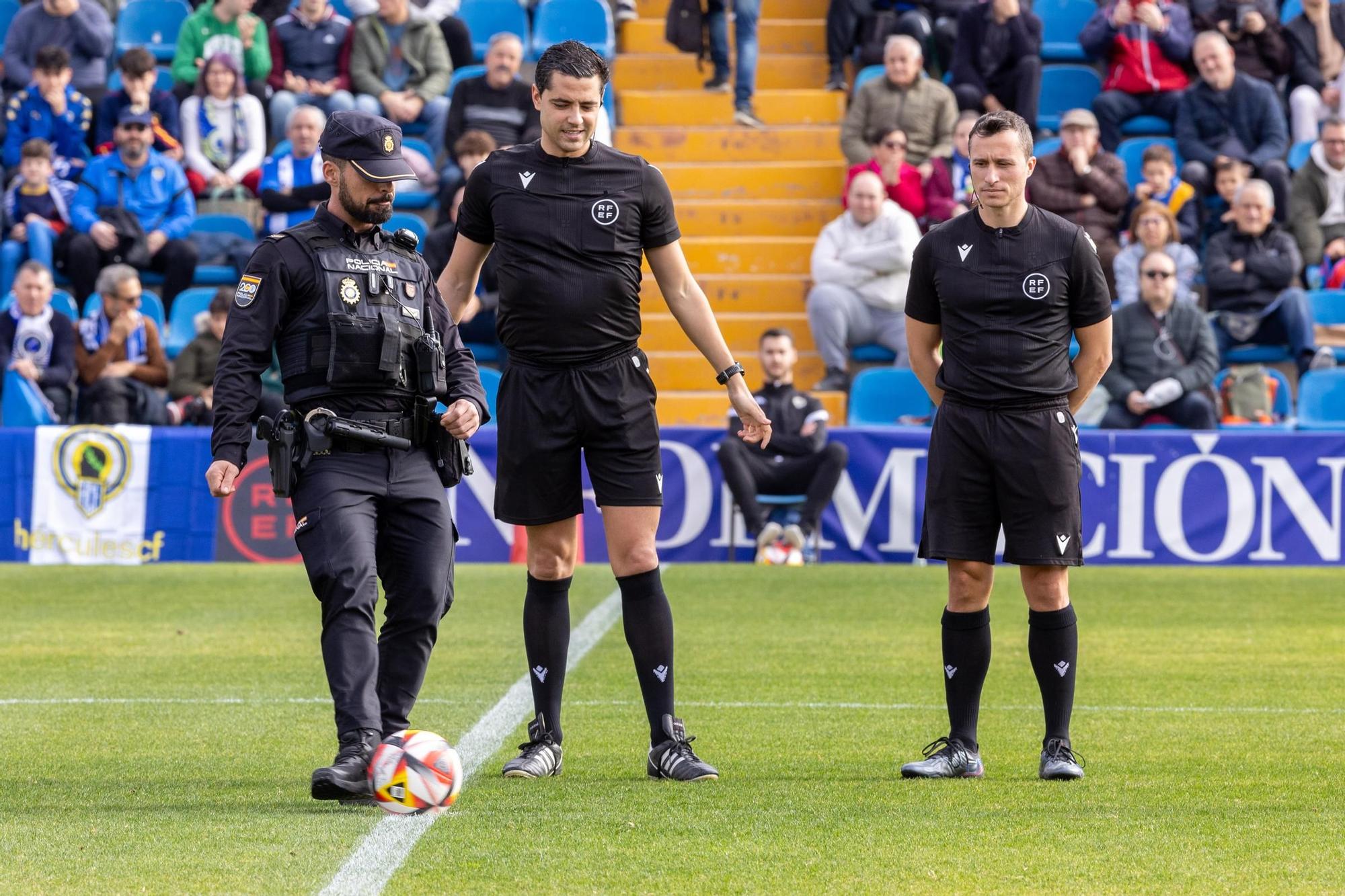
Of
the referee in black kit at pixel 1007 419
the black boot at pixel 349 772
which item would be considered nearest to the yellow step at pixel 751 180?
the referee in black kit at pixel 1007 419

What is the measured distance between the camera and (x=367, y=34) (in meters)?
17.4

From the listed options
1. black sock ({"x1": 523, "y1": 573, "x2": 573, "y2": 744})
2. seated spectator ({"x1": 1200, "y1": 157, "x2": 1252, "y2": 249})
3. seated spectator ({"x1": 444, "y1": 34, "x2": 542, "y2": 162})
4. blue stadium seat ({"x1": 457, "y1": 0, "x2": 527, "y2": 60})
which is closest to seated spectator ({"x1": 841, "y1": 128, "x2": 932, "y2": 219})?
seated spectator ({"x1": 1200, "y1": 157, "x2": 1252, "y2": 249})

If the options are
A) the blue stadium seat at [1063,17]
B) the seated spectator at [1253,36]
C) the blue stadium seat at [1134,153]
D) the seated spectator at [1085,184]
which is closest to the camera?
the seated spectator at [1085,184]

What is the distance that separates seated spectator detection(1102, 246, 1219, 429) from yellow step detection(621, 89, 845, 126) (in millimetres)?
4704

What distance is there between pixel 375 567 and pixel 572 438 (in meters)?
0.81

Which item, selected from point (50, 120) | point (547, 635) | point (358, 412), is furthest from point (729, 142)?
point (358, 412)

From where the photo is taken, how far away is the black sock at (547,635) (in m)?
6.10

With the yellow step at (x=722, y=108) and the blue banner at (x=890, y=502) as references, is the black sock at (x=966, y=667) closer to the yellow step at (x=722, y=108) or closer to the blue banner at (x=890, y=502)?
the blue banner at (x=890, y=502)

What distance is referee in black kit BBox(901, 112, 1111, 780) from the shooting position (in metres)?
5.92

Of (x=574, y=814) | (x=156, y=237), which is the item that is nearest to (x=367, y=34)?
(x=156, y=237)

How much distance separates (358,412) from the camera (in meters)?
5.46

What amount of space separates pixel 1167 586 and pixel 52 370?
8384 mm

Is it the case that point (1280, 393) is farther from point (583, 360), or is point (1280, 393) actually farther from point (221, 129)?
point (583, 360)

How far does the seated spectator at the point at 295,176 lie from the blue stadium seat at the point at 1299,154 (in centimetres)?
841
